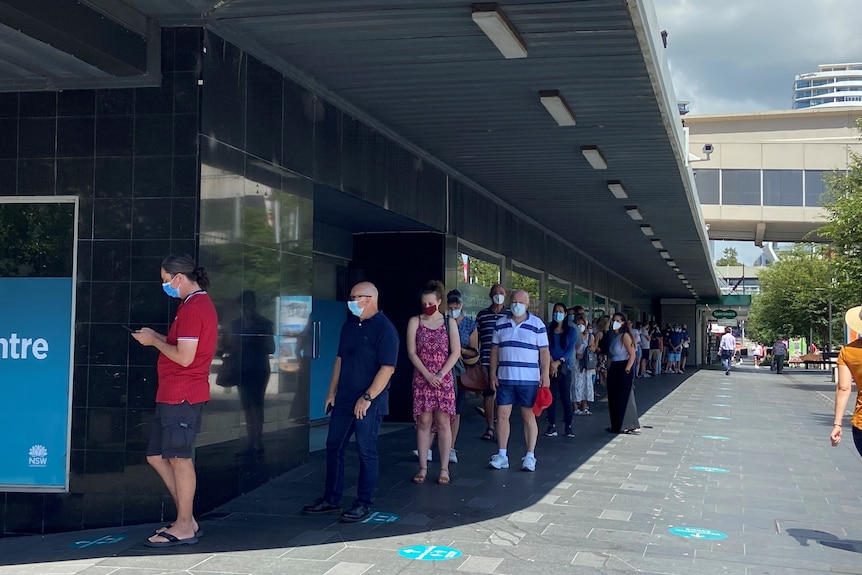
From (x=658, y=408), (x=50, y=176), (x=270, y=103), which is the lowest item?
(x=658, y=408)

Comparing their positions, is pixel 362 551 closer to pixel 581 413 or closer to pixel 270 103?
pixel 270 103

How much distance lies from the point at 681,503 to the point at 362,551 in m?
3.15

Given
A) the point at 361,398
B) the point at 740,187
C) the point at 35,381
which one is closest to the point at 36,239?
the point at 35,381

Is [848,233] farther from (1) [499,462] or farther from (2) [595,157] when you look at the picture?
(1) [499,462]

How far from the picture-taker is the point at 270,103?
798cm

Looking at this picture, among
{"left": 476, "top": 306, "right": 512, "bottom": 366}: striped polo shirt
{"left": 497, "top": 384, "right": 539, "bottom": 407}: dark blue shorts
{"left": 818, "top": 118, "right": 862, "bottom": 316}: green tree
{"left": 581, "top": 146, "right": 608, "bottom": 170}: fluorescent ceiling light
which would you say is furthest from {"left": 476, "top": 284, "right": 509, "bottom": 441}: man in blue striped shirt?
{"left": 818, "top": 118, "right": 862, "bottom": 316}: green tree

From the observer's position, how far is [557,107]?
29.7 ft

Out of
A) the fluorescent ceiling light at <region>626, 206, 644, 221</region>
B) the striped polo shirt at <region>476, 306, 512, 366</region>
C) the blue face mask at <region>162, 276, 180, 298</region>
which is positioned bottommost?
the striped polo shirt at <region>476, 306, 512, 366</region>

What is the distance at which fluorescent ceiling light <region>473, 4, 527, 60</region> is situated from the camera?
6.45 meters

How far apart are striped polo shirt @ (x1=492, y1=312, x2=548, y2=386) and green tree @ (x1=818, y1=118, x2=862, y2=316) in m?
13.8

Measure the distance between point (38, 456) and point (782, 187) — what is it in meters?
46.7

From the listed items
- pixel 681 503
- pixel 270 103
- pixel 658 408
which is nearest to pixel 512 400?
pixel 681 503

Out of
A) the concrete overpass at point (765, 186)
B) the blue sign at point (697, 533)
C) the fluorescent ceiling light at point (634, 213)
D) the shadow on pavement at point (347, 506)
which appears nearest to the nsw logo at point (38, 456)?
the shadow on pavement at point (347, 506)

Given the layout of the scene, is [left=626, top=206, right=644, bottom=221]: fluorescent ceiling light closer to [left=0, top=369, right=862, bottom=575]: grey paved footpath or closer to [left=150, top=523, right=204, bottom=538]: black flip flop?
[left=0, top=369, right=862, bottom=575]: grey paved footpath
